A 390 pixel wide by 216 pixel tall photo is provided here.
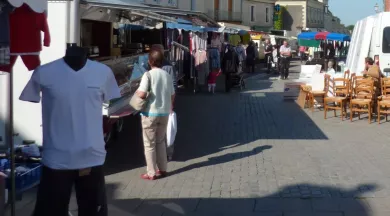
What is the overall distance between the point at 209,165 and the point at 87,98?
15.3ft

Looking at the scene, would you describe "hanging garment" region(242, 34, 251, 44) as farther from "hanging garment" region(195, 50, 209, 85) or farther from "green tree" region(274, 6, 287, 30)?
"green tree" region(274, 6, 287, 30)

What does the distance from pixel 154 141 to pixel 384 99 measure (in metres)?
6.79

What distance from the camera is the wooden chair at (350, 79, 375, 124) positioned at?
510 inches

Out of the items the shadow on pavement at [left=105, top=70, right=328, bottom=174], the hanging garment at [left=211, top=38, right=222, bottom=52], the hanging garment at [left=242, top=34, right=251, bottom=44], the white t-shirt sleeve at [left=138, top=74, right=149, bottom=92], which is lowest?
the shadow on pavement at [left=105, top=70, right=328, bottom=174]

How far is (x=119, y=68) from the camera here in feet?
33.7

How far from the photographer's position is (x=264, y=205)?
6.98 m

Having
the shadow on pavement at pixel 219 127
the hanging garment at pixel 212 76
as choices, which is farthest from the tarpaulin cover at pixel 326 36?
the shadow on pavement at pixel 219 127

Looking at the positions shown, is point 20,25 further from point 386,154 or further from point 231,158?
point 386,154

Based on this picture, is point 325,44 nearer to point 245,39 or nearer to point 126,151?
point 245,39

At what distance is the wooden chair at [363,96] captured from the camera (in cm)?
1296

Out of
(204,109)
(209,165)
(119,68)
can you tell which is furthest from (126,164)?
(204,109)

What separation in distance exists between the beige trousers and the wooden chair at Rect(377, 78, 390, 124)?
627cm

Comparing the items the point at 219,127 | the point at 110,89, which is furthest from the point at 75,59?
the point at 219,127

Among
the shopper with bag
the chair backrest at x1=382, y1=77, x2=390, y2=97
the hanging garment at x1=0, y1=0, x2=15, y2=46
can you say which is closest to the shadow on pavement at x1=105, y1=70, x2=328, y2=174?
the shopper with bag
